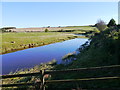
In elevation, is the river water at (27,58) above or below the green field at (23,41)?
below

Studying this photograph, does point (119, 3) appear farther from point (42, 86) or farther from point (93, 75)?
point (42, 86)

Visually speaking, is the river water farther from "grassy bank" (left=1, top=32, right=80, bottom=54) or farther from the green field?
the green field

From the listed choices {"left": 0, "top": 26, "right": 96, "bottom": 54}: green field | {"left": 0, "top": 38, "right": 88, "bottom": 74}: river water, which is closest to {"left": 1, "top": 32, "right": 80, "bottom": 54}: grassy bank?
{"left": 0, "top": 26, "right": 96, "bottom": 54}: green field

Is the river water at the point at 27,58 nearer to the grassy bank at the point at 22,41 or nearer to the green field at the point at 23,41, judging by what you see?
the grassy bank at the point at 22,41

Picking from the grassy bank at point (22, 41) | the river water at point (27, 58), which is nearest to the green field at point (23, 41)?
the grassy bank at point (22, 41)

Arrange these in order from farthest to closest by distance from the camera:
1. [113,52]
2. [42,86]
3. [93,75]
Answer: [113,52] → [93,75] → [42,86]

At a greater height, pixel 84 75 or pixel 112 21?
pixel 112 21

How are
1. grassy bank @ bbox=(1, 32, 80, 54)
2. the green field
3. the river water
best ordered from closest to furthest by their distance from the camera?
the river water, grassy bank @ bbox=(1, 32, 80, 54), the green field

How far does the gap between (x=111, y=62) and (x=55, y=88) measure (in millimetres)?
5679

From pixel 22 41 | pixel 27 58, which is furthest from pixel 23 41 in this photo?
pixel 27 58

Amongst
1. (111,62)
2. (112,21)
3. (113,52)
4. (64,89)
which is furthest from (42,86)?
(112,21)

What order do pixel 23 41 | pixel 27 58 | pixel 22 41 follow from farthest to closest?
pixel 23 41, pixel 22 41, pixel 27 58

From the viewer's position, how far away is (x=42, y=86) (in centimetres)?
627

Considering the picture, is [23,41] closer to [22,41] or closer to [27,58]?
[22,41]
